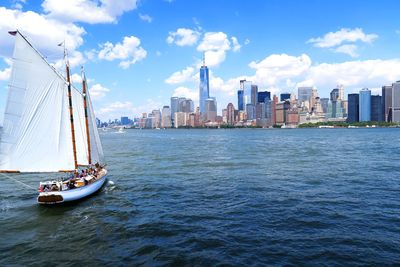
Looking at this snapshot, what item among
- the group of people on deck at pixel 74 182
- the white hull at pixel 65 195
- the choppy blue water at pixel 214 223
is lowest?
the choppy blue water at pixel 214 223

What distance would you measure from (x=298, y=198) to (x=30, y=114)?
95.2ft

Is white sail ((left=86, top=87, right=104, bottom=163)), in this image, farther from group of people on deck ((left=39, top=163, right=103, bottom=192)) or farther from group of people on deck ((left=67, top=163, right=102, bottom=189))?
group of people on deck ((left=39, top=163, right=103, bottom=192))

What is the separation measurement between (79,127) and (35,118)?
23.2 feet

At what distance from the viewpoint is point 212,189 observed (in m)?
39.0

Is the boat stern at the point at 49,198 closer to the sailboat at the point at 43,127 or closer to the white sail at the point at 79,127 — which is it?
the sailboat at the point at 43,127

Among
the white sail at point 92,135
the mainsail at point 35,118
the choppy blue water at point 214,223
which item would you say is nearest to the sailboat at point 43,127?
the mainsail at point 35,118

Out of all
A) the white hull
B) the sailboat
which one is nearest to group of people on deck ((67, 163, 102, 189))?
the sailboat

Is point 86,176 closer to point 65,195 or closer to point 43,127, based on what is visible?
point 65,195

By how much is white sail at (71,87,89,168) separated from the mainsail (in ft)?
1.74

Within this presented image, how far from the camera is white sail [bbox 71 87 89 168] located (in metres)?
39.1

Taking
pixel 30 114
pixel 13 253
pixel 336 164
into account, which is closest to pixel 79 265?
pixel 13 253

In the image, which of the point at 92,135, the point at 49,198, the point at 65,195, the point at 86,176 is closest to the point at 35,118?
the point at 49,198

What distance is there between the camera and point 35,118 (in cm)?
3278

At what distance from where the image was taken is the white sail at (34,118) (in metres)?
30.5
